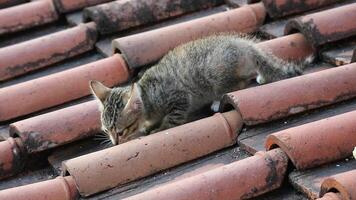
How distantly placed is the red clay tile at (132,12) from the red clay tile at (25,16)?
0.27 m

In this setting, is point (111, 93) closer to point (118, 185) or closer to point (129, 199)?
point (118, 185)

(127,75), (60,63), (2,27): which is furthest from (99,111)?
(2,27)

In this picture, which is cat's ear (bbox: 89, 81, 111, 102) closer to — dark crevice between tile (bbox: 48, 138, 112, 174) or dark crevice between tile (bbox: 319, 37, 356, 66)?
dark crevice between tile (bbox: 48, 138, 112, 174)

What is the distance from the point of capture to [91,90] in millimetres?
3225

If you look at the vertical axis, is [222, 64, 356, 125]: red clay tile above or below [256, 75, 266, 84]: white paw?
above

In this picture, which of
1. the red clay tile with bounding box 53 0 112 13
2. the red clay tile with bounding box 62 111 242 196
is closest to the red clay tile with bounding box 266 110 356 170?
the red clay tile with bounding box 62 111 242 196

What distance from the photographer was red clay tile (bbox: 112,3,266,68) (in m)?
3.39

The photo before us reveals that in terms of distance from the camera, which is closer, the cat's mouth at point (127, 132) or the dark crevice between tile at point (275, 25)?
the cat's mouth at point (127, 132)

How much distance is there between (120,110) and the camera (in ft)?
11.5

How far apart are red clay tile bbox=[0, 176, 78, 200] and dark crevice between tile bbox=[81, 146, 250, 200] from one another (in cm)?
9

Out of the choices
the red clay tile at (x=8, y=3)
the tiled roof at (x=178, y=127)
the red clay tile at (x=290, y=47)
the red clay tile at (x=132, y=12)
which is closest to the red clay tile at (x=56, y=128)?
the tiled roof at (x=178, y=127)

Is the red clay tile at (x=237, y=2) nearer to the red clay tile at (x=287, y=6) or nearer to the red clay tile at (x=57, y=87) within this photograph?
the red clay tile at (x=287, y=6)

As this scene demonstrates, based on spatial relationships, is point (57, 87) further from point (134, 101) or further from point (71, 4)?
point (71, 4)

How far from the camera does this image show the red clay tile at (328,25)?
3.18 metres
